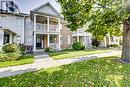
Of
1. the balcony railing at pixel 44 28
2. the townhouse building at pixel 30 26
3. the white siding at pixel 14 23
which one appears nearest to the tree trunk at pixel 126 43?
the townhouse building at pixel 30 26

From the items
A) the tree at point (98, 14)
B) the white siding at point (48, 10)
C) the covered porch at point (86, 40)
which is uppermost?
the white siding at point (48, 10)

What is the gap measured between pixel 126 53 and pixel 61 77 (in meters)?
7.62

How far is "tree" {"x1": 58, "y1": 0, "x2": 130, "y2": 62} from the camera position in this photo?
1127 cm

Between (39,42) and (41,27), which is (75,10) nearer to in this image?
(41,27)

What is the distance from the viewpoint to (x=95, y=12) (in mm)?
13031

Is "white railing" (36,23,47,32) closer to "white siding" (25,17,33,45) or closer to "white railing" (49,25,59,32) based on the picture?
"white railing" (49,25,59,32)

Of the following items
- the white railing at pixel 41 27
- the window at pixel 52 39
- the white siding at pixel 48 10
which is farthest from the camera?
the window at pixel 52 39

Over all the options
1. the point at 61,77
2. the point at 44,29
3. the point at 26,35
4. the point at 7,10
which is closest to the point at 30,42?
the point at 26,35

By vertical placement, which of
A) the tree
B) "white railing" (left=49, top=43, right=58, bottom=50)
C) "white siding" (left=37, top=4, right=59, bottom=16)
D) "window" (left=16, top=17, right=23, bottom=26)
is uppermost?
"white siding" (left=37, top=4, right=59, bottom=16)

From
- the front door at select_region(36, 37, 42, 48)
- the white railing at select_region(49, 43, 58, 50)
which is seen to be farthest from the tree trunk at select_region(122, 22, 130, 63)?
the front door at select_region(36, 37, 42, 48)

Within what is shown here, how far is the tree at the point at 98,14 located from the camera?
37.0 feet

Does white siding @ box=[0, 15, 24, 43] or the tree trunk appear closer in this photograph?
the tree trunk

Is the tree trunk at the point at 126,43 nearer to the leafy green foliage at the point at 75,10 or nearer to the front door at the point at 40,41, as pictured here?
the leafy green foliage at the point at 75,10

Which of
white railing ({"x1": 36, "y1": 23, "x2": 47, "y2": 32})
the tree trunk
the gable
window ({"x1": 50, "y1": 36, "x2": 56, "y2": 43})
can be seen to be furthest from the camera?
window ({"x1": 50, "y1": 36, "x2": 56, "y2": 43})
